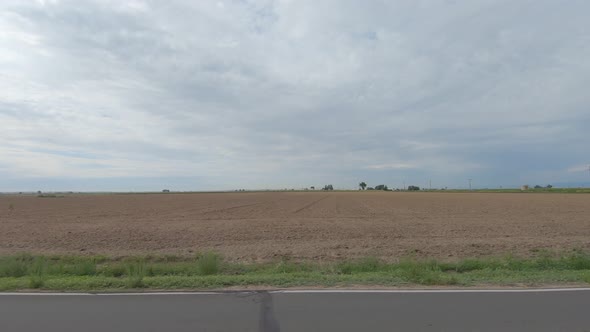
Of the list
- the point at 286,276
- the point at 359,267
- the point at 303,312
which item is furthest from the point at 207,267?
the point at 303,312

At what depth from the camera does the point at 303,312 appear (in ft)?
18.3

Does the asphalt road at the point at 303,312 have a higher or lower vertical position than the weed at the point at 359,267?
higher

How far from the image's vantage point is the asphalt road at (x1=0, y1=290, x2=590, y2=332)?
5016 millimetres

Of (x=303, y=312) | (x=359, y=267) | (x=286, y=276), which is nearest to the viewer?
(x=303, y=312)

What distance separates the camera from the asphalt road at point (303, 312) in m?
5.02

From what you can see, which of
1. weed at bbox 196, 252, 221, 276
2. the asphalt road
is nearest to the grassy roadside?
weed at bbox 196, 252, 221, 276

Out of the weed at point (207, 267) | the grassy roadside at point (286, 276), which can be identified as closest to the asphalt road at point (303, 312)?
the grassy roadside at point (286, 276)

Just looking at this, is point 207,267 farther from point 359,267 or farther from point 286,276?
point 359,267

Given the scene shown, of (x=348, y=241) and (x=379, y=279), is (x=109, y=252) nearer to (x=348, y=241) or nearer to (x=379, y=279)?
(x=348, y=241)

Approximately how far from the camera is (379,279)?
303 inches

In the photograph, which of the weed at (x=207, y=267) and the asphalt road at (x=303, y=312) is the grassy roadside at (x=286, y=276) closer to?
the weed at (x=207, y=267)

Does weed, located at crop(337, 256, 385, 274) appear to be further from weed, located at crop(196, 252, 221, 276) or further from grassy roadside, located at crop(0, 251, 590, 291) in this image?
weed, located at crop(196, 252, 221, 276)

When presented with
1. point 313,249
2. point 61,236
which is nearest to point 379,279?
point 313,249

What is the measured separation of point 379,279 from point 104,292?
540cm
